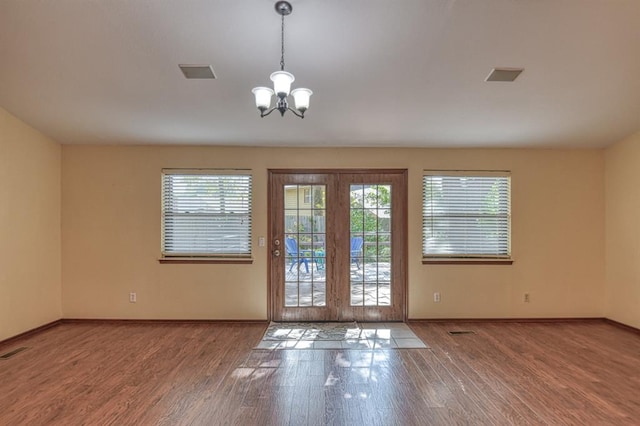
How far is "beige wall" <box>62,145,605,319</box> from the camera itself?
14.3 feet

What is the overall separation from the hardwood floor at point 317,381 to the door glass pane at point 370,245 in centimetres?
88

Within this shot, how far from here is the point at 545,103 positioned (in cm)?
334

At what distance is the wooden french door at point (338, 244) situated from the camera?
4.42 metres

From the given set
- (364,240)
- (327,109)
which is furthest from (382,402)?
(327,109)

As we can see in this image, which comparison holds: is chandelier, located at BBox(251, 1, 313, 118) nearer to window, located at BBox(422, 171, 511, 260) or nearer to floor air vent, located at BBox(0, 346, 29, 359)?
window, located at BBox(422, 171, 511, 260)

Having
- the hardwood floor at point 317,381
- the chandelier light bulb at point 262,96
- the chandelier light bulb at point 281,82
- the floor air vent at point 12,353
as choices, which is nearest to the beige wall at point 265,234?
the hardwood floor at point 317,381

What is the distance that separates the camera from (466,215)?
4.48 metres

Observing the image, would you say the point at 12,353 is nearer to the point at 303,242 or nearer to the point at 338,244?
the point at 303,242

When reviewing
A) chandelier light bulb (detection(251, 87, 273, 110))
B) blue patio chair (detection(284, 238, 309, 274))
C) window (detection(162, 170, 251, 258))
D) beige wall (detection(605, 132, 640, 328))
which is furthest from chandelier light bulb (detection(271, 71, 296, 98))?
beige wall (detection(605, 132, 640, 328))

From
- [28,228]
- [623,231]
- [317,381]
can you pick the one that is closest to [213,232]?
[28,228]

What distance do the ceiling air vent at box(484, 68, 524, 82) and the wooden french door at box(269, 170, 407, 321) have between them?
5.58 ft

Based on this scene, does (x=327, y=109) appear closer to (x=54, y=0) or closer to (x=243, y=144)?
(x=243, y=144)

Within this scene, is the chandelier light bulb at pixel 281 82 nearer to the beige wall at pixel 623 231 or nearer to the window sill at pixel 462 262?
the window sill at pixel 462 262

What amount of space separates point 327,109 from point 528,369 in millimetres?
3245
